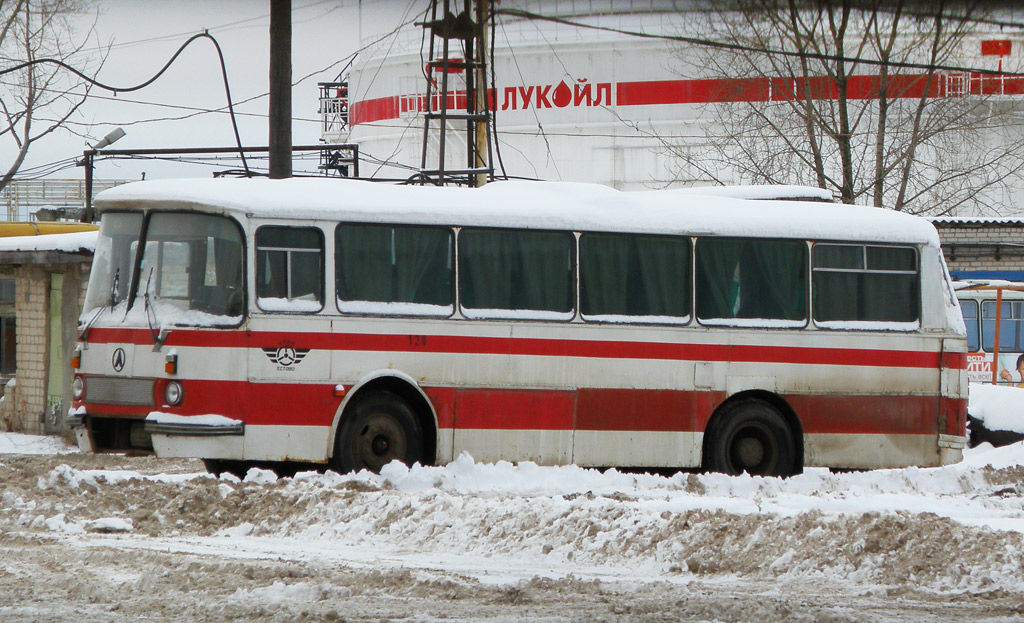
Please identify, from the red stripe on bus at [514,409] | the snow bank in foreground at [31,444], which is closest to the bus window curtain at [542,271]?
the red stripe on bus at [514,409]

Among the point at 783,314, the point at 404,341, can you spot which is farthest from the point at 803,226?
the point at 404,341

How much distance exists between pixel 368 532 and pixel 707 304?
14.5 ft

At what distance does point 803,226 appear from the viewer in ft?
39.4

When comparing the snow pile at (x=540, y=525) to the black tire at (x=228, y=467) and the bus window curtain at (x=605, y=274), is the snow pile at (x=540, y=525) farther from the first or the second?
the bus window curtain at (x=605, y=274)

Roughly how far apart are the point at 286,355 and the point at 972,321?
20165 mm

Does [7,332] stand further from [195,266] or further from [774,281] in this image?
[774,281]

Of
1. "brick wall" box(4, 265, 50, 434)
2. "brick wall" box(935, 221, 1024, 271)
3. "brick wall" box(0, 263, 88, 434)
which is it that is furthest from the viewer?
"brick wall" box(935, 221, 1024, 271)

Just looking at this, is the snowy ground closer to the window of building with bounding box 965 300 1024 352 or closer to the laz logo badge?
the laz logo badge

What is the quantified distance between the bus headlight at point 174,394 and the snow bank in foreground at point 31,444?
5.69 meters

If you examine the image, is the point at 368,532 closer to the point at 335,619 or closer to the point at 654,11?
the point at 335,619

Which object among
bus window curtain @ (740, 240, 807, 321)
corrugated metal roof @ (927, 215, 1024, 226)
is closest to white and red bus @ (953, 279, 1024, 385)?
corrugated metal roof @ (927, 215, 1024, 226)

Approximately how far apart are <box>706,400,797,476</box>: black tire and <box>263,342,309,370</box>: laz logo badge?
3943 millimetres

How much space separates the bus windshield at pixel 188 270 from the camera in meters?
10.3

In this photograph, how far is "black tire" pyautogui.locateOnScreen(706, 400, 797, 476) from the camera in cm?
1176
